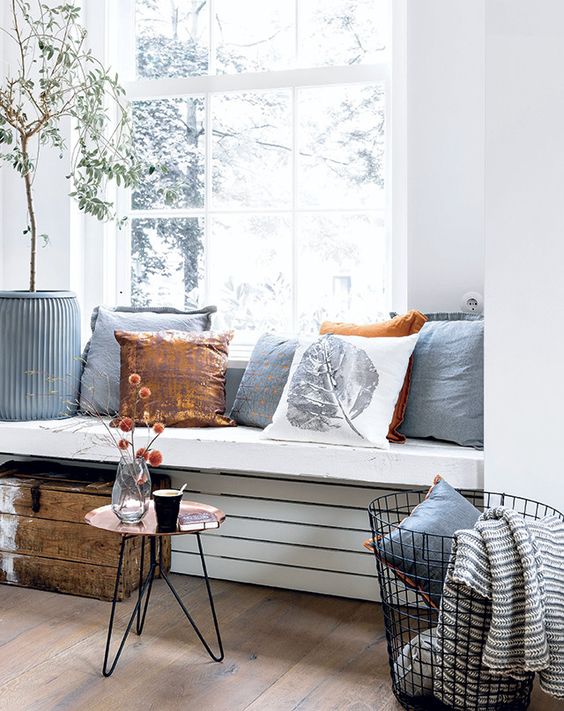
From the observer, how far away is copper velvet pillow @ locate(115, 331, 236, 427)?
10.2 ft

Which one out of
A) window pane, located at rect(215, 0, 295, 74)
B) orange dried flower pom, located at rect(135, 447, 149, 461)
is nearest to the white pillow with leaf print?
orange dried flower pom, located at rect(135, 447, 149, 461)

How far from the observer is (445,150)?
3.11 meters

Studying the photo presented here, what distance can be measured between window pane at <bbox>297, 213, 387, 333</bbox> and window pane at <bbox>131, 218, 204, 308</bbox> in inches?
18.9

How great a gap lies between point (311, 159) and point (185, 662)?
79.8 inches

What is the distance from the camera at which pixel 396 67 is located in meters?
3.29

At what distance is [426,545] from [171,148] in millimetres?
2246

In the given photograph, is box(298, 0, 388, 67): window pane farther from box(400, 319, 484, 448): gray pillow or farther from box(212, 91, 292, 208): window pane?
box(400, 319, 484, 448): gray pillow

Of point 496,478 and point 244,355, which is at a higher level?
point 244,355

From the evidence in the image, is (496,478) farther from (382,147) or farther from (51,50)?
(51,50)

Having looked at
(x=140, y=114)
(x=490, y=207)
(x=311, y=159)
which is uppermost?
(x=140, y=114)

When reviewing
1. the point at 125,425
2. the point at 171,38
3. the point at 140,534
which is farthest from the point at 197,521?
the point at 171,38

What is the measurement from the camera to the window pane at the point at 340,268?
3.41 metres

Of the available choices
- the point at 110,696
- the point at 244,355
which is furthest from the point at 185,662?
the point at 244,355

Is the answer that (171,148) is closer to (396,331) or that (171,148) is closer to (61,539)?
(396,331)
